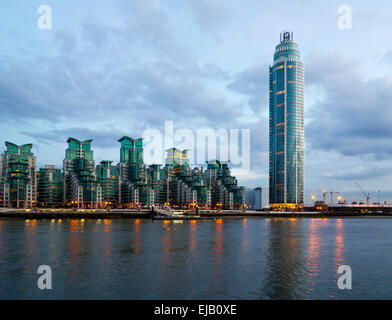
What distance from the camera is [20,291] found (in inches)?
1300

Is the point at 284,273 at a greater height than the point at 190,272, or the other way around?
the point at 190,272

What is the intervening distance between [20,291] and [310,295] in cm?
2719

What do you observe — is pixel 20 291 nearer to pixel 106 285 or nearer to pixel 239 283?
pixel 106 285

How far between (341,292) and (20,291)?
30523 millimetres

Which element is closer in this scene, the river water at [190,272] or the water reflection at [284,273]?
the river water at [190,272]

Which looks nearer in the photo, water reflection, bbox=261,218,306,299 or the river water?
the river water

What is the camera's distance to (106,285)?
35688 mm

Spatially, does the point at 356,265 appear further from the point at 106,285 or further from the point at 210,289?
the point at 106,285
